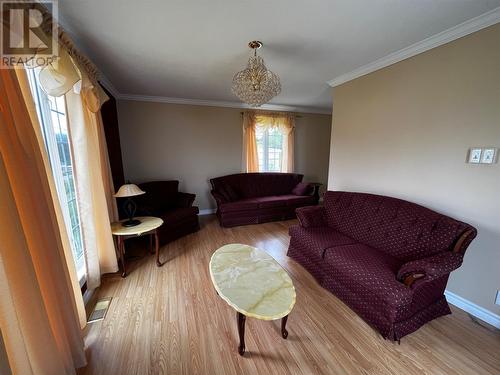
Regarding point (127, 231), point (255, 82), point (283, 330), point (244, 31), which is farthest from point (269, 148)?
point (283, 330)

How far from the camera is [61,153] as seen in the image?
179 centimetres

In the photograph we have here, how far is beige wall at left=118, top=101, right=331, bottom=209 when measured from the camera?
12.5ft

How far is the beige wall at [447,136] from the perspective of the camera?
1.62m

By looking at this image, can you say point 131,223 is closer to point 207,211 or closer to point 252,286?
point 252,286

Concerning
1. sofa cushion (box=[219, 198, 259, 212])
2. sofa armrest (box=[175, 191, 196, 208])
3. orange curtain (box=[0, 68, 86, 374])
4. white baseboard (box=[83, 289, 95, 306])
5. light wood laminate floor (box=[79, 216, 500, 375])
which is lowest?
light wood laminate floor (box=[79, 216, 500, 375])

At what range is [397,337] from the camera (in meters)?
1.47

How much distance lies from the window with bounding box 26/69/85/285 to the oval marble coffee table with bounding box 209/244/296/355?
4.16 feet

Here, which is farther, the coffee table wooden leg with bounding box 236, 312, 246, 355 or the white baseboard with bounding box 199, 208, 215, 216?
the white baseboard with bounding box 199, 208, 215, 216

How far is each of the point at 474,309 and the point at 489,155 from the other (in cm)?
134

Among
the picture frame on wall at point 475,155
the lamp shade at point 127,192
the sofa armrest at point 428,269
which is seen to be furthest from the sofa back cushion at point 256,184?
the picture frame on wall at point 475,155

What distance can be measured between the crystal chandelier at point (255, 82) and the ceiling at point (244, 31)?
168 mm

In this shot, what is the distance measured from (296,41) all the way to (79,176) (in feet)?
7.90

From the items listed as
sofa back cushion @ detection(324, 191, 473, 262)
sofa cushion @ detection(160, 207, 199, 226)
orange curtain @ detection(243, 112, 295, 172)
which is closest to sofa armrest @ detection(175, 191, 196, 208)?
sofa cushion @ detection(160, 207, 199, 226)

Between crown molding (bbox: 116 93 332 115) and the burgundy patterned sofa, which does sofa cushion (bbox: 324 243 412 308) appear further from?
crown molding (bbox: 116 93 332 115)
